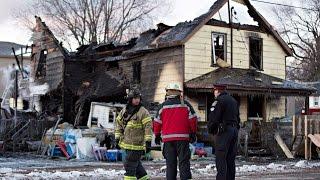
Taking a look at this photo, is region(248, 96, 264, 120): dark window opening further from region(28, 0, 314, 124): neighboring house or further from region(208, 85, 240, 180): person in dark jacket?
region(208, 85, 240, 180): person in dark jacket

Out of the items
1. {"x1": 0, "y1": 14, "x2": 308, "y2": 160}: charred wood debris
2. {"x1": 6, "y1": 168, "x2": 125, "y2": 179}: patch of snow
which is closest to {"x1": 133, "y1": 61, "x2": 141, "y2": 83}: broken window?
{"x1": 0, "y1": 14, "x2": 308, "y2": 160}: charred wood debris

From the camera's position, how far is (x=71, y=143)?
23.0 metres

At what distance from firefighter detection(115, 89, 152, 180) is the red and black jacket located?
0.91 feet

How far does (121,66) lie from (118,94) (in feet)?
6.40

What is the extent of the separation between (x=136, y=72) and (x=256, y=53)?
6.39 metres

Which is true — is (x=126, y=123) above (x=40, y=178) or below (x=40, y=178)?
above

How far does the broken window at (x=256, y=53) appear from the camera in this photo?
3039cm

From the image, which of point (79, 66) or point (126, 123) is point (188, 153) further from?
point (79, 66)

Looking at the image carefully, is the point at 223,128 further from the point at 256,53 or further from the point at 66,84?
the point at 66,84

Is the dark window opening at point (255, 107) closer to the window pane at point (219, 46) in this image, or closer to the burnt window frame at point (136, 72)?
the window pane at point (219, 46)

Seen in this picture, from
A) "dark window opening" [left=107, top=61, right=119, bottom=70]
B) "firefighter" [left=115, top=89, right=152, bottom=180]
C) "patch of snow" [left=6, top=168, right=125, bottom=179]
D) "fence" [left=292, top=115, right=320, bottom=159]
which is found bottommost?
"patch of snow" [left=6, top=168, right=125, bottom=179]

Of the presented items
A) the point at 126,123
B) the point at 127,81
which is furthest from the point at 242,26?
the point at 126,123

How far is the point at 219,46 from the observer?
29078mm

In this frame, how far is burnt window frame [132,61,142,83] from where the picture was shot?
29.8m
